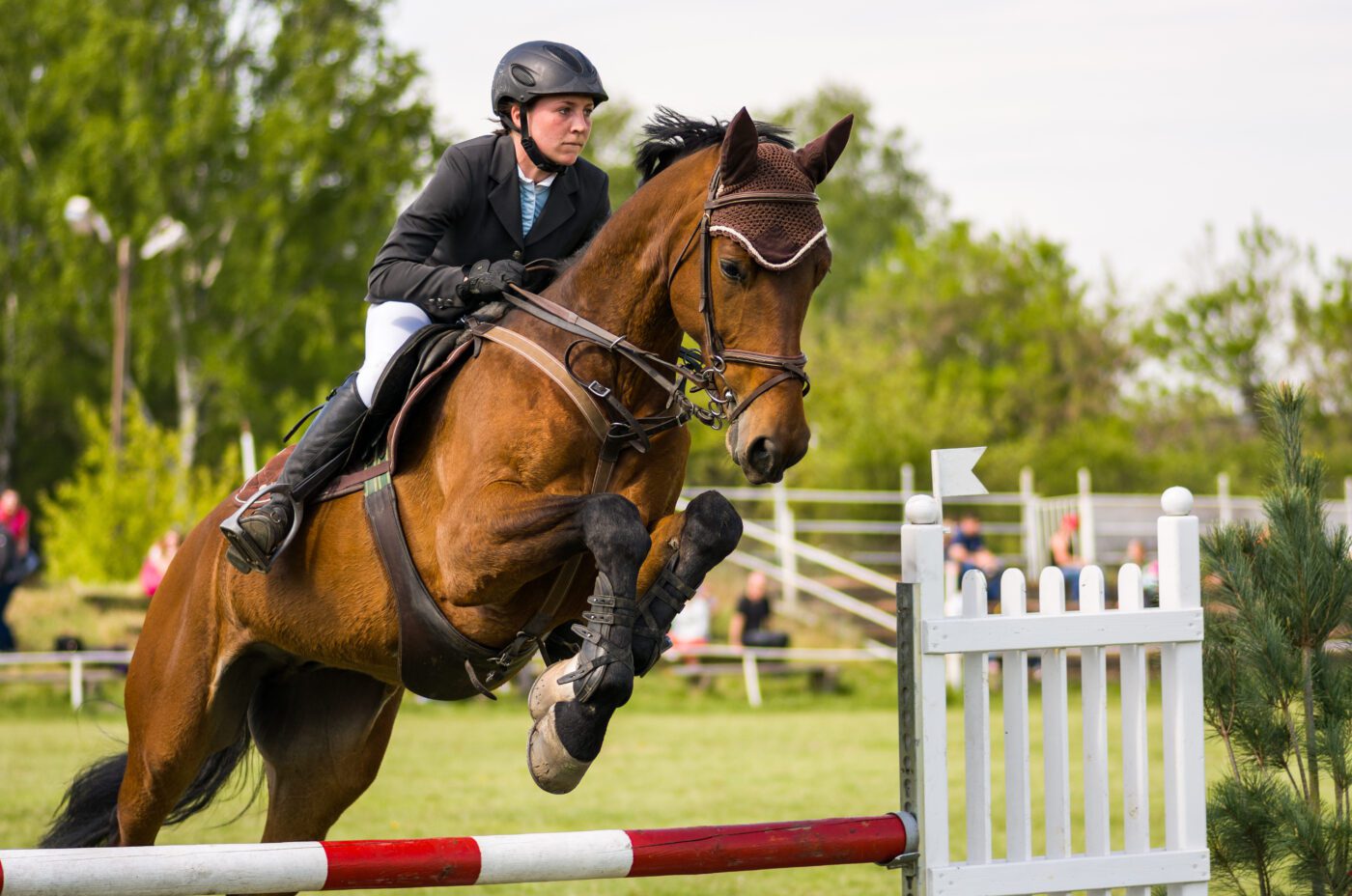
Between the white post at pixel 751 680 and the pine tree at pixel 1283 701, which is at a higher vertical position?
the pine tree at pixel 1283 701

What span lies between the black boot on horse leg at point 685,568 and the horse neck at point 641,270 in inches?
13.9

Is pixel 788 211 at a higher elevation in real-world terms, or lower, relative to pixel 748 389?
higher

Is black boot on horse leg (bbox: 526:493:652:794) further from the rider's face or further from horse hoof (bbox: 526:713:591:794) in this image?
the rider's face

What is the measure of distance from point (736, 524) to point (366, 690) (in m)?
1.87

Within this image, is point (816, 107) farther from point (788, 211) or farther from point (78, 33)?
point (788, 211)

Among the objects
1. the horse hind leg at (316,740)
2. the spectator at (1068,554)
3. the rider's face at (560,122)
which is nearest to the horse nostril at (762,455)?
the rider's face at (560,122)

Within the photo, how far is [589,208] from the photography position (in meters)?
4.37

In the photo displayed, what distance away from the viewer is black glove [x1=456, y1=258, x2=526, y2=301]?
4.05 metres

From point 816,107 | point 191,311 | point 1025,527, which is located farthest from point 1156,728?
point 816,107

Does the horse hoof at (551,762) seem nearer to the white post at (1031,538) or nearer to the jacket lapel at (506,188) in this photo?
the jacket lapel at (506,188)

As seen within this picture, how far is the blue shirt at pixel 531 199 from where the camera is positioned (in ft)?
14.0

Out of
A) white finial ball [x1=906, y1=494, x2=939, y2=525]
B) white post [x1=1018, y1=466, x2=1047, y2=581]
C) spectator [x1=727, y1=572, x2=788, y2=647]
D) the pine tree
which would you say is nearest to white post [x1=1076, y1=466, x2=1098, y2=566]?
white post [x1=1018, y1=466, x2=1047, y2=581]

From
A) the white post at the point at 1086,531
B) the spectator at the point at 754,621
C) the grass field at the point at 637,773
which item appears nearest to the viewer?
the grass field at the point at 637,773

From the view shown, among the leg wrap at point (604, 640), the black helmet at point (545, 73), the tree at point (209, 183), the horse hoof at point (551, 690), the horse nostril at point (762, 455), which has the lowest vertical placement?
the horse hoof at point (551, 690)
